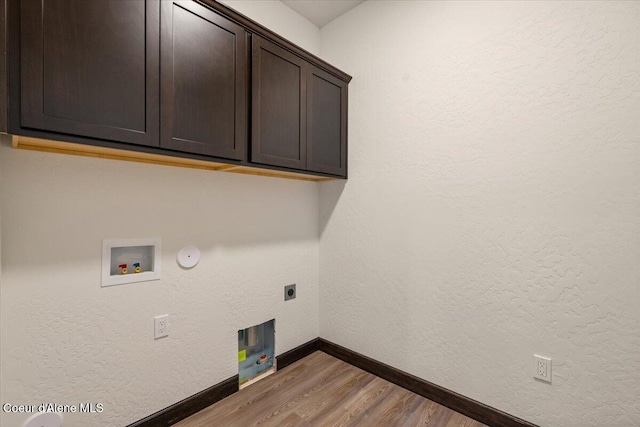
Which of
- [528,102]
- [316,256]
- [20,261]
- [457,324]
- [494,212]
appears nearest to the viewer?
[20,261]

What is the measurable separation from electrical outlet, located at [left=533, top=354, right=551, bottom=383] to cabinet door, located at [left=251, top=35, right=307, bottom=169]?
1668 mm

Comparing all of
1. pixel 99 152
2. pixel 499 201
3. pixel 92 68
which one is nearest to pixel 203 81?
pixel 92 68

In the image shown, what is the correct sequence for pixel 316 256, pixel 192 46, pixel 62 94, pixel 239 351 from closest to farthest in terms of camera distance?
1. pixel 62 94
2. pixel 192 46
3. pixel 239 351
4. pixel 316 256

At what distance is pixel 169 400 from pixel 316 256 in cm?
136

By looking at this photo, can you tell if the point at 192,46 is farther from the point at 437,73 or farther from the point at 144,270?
the point at 437,73

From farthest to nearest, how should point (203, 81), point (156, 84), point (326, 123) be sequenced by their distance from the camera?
point (326, 123)
point (203, 81)
point (156, 84)

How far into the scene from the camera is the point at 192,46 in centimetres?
139

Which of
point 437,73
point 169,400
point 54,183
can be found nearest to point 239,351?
point 169,400

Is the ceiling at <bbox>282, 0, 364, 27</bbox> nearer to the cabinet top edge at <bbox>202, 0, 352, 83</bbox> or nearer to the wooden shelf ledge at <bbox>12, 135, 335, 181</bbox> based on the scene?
the cabinet top edge at <bbox>202, 0, 352, 83</bbox>

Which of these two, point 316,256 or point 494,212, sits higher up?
point 494,212

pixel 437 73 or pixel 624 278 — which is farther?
pixel 437 73

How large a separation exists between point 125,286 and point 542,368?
2.14 metres

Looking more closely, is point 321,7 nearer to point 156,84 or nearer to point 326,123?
point 326,123

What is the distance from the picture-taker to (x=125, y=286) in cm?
148
